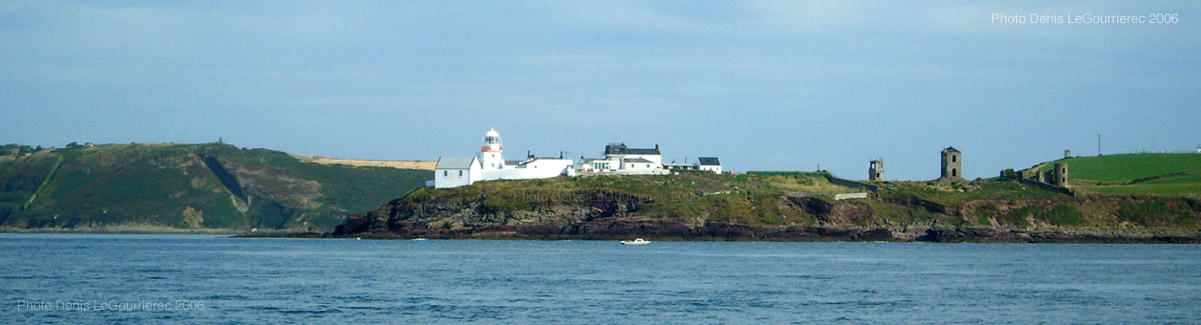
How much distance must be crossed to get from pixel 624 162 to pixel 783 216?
25509 millimetres

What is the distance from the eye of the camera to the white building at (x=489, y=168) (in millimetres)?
124000

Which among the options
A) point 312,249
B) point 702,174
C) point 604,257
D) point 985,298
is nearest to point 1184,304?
point 985,298

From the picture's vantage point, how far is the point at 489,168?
126 metres

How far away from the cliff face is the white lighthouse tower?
30.0 feet

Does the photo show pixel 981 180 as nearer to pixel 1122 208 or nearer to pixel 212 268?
pixel 1122 208

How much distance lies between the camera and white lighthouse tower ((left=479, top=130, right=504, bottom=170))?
125 metres

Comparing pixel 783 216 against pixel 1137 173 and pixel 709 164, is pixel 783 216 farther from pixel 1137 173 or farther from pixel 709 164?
pixel 1137 173

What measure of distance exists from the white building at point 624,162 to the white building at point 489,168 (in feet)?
13.1

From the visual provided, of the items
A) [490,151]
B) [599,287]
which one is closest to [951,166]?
[490,151]

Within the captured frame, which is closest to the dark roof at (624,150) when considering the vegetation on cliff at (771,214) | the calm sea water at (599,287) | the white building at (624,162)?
the white building at (624,162)

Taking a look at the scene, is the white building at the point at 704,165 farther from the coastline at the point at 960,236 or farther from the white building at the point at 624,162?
the coastline at the point at 960,236

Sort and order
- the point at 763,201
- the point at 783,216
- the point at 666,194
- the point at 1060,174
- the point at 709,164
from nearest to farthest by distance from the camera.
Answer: the point at 783,216 < the point at 763,201 < the point at 666,194 < the point at 1060,174 < the point at 709,164

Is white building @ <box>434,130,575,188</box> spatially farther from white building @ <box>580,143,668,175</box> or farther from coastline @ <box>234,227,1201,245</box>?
coastline @ <box>234,227,1201,245</box>

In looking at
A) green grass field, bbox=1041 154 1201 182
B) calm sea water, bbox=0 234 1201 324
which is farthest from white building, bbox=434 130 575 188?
green grass field, bbox=1041 154 1201 182
